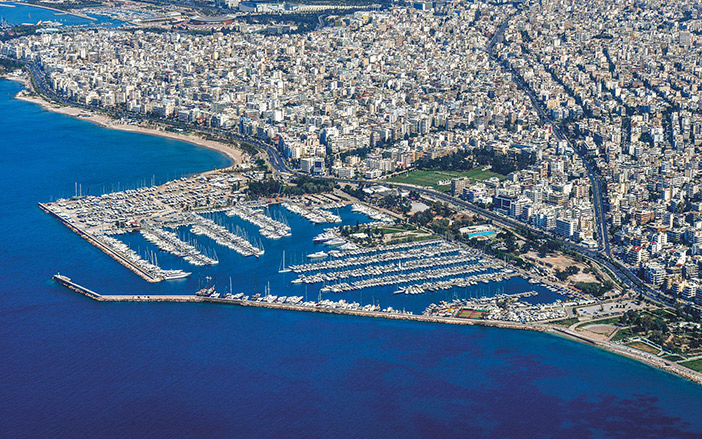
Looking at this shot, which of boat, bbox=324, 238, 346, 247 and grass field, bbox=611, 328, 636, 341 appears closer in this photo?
grass field, bbox=611, 328, 636, 341

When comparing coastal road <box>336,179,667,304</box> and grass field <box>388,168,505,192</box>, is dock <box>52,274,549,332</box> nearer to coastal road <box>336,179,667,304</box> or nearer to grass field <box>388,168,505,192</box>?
coastal road <box>336,179,667,304</box>

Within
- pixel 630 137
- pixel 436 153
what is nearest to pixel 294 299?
pixel 436 153

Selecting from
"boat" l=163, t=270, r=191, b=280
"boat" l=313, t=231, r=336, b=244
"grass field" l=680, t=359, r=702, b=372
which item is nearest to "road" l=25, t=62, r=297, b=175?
"boat" l=313, t=231, r=336, b=244

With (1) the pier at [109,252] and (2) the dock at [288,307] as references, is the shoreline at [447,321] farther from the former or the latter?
(1) the pier at [109,252]

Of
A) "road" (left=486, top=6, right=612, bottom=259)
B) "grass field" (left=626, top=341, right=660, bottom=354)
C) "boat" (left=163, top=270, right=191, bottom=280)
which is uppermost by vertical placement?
"road" (left=486, top=6, right=612, bottom=259)

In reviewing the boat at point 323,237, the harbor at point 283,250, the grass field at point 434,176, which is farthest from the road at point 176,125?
the boat at point 323,237

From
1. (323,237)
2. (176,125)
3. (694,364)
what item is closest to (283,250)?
(323,237)

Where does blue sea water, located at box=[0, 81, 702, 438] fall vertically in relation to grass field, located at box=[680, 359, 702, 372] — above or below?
below

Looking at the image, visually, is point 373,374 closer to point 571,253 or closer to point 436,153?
point 571,253
